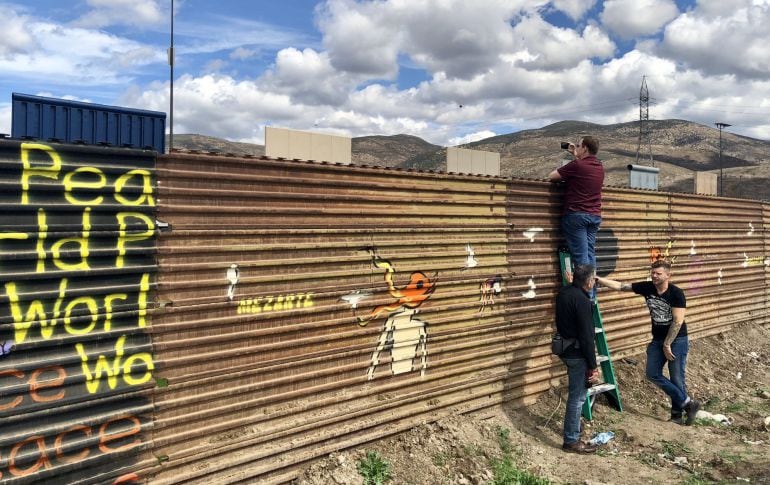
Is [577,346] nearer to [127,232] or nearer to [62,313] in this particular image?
[127,232]

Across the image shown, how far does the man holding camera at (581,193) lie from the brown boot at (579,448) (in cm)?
203

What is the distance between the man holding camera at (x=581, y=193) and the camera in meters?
6.31

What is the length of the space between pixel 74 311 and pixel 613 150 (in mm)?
128220

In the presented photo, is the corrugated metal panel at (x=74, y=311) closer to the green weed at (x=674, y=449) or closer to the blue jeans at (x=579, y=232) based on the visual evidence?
the blue jeans at (x=579, y=232)

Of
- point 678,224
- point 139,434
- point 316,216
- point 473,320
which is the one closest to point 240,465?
point 139,434

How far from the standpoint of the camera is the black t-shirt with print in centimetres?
642

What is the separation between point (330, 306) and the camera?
15.3 ft

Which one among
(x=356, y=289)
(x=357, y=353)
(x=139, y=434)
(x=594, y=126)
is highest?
(x=594, y=126)

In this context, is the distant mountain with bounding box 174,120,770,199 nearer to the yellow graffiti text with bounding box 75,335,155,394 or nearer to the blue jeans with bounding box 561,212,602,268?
the blue jeans with bounding box 561,212,602,268

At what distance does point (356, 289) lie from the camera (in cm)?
482

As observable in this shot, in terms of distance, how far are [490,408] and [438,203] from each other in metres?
2.34

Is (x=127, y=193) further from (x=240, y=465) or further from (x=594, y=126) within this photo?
(x=594, y=126)

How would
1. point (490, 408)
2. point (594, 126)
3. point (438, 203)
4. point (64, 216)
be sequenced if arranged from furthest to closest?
point (594, 126)
point (490, 408)
point (438, 203)
point (64, 216)

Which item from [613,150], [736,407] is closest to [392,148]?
[613,150]
